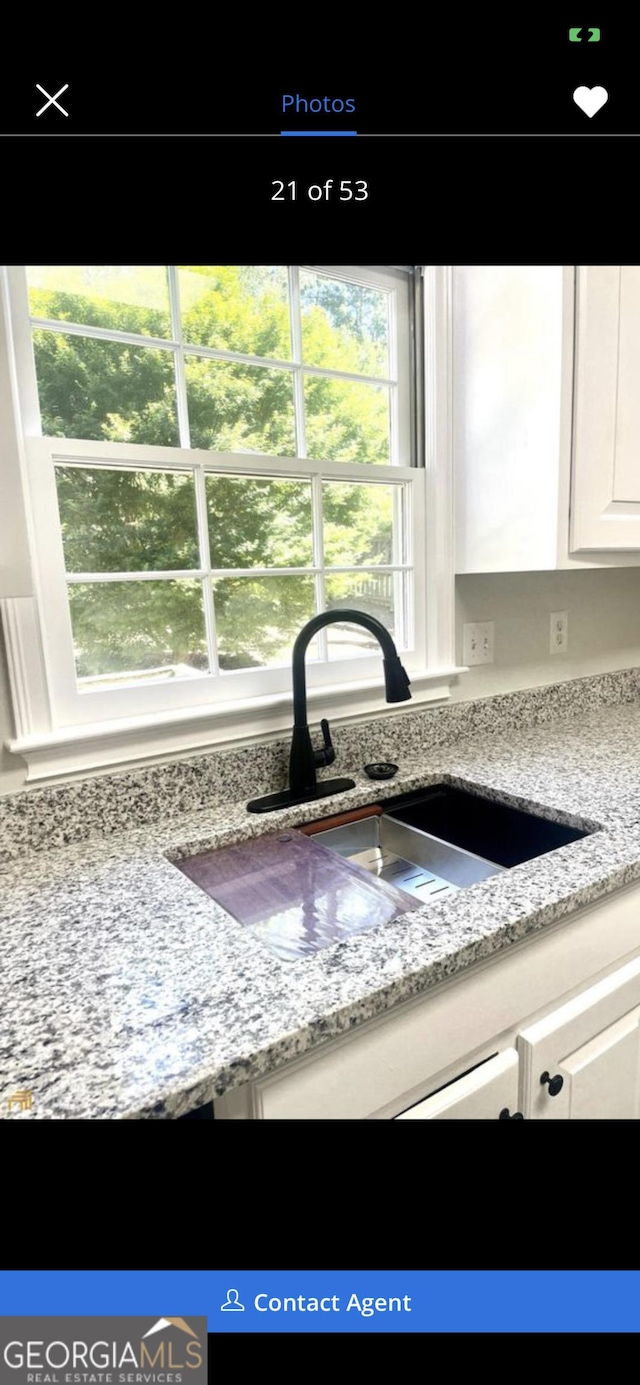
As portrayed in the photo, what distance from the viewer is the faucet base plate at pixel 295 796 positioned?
108 centimetres

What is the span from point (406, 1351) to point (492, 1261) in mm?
111

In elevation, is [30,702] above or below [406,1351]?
above

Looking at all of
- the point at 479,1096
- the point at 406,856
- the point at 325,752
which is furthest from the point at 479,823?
the point at 479,1096

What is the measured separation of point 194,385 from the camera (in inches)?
43.3

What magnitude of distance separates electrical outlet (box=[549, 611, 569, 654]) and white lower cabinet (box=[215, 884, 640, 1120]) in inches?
34.6

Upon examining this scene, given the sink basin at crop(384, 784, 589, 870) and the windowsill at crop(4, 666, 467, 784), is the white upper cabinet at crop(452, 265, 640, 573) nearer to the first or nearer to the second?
the windowsill at crop(4, 666, 467, 784)

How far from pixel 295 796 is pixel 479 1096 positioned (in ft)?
1.78

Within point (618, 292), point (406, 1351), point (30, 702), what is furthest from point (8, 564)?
point (618, 292)

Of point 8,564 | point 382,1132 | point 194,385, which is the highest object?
point 194,385

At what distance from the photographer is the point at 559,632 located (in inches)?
64.9

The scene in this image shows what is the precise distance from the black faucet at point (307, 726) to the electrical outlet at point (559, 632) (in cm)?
73
